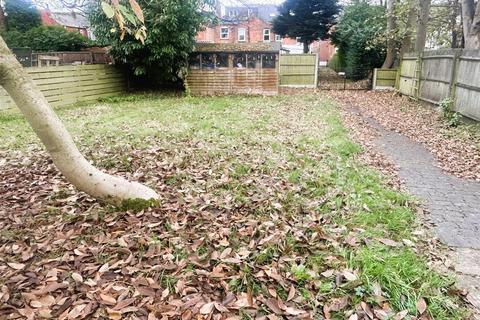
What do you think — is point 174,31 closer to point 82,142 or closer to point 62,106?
point 62,106

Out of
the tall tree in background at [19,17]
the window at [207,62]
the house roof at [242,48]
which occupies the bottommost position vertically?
the window at [207,62]

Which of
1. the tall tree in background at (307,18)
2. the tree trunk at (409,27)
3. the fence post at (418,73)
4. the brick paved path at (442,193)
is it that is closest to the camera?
the brick paved path at (442,193)

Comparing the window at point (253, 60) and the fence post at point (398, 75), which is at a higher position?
the window at point (253, 60)

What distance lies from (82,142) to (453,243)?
5.45 meters

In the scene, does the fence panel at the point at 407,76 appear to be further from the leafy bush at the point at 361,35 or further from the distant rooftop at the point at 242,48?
the distant rooftop at the point at 242,48

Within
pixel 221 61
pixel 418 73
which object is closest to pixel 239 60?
pixel 221 61

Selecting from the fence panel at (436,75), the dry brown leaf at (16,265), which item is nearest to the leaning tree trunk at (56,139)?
the dry brown leaf at (16,265)

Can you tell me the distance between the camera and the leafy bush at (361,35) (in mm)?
17625

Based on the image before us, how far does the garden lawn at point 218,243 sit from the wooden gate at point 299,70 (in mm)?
11350

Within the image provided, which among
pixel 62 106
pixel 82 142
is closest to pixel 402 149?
pixel 82 142

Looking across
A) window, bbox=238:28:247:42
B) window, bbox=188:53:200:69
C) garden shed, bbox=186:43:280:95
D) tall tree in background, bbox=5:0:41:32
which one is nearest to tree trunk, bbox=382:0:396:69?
garden shed, bbox=186:43:280:95

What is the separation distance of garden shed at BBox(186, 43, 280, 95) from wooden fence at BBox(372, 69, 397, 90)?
4.80 m

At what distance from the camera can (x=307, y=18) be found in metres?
21.3

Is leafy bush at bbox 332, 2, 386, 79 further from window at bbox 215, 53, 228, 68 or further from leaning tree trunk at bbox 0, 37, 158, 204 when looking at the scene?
leaning tree trunk at bbox 0, 37, 158, 204
